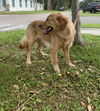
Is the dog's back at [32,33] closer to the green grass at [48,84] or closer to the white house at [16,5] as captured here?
the green grass at [48,84]

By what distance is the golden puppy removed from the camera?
3452 mm

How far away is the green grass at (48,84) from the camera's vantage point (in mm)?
2824

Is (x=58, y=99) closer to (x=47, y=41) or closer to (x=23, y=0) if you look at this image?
(x=47, y=41)

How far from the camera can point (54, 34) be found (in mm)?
3758

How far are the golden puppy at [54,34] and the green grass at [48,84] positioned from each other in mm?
318

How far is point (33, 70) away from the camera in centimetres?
396

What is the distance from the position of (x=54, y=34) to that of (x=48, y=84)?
3.54 ft

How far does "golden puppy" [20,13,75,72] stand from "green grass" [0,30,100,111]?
318 mm

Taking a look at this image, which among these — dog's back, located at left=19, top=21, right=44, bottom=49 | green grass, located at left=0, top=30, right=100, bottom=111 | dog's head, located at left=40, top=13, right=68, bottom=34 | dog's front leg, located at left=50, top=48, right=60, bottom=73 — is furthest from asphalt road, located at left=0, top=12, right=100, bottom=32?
dog's head, located at left=40, top=13, right=68, bottom=34

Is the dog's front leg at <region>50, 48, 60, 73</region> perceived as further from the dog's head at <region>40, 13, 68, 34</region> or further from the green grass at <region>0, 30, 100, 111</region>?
the dog's head at <region>40, 13, 68, 34</region>

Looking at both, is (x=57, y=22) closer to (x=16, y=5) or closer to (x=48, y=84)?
(x=48, y=84)

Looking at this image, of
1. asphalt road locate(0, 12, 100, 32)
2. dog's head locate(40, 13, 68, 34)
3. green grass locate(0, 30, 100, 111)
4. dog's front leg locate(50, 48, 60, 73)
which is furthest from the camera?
asphalt road locate(0, 12, 100, 32)

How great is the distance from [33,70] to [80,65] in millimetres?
1149

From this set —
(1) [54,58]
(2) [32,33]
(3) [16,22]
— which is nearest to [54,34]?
(1) [54,58]
